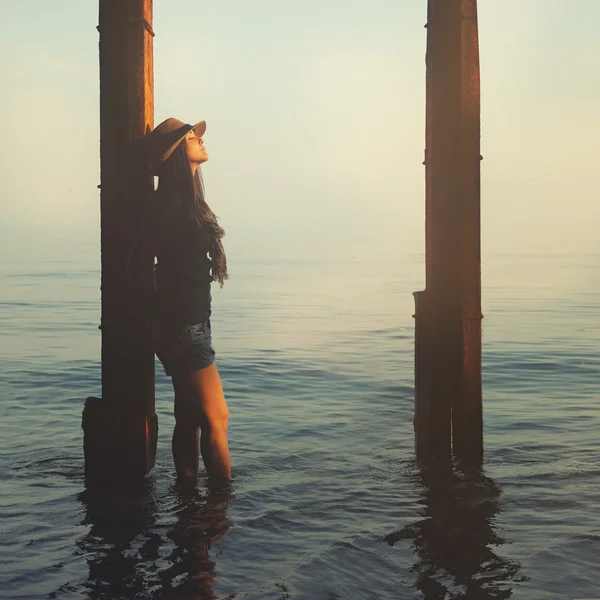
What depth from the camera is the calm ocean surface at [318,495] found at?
171 inches

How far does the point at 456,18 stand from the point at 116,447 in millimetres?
3177

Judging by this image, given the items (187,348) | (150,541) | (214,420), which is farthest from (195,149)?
(150,541)

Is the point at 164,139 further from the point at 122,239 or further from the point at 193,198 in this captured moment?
the point at 122,239

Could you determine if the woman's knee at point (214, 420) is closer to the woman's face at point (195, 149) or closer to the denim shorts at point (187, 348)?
the denim shorts at point (187, 348)

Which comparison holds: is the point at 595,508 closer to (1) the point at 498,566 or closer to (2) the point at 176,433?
(1) the point at 498,566

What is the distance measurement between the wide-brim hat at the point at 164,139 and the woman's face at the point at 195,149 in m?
0.04

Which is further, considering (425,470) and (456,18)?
(425,470)

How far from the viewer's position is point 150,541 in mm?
4777

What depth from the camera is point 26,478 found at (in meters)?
6.20

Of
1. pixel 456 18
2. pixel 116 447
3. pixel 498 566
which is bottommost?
pixel 498 566

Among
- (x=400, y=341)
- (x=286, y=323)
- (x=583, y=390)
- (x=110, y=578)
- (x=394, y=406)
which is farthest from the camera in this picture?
(x=286, y=323)

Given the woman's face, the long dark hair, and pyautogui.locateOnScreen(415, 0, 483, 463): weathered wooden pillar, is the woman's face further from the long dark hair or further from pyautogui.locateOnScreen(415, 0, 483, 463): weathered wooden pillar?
pyautogui.locateOnScreen(415, 0, 483, 463): weathered wooden pillar

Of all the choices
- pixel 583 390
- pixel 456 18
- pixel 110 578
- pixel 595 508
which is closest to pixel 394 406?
pixel 583 390

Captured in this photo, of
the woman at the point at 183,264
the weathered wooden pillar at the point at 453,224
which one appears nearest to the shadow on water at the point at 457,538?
the weathered wooden pillar at the point at 453,224
